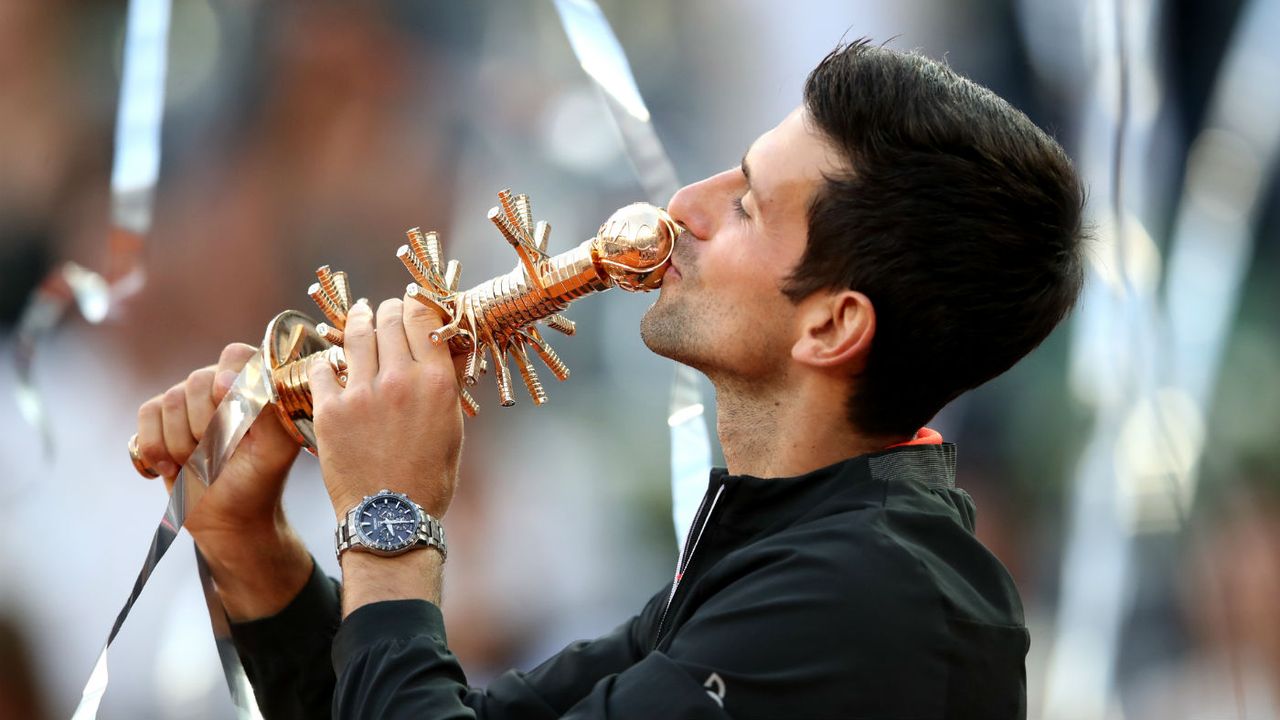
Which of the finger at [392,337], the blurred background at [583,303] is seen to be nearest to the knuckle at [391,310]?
the finger at [392,337]

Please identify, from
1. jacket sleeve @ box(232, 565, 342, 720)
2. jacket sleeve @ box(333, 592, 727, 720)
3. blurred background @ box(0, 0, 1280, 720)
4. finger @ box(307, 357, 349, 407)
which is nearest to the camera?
jacket sleeve @ box(333, 592, 727, 720)

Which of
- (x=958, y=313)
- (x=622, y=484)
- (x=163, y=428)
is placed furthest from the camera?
(x=622, y=484)

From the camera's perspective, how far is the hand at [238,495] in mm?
1665

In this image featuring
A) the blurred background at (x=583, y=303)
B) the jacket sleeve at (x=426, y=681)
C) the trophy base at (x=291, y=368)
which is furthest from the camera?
the blurred background at (x=583, y=303)

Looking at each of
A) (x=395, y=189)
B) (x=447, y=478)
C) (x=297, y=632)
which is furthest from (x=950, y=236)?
(x=395, y=189)

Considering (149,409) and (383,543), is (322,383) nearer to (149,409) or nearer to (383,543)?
(383,543)

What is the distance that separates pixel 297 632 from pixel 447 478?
1.52 feet

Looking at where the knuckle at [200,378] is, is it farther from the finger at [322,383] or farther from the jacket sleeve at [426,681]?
the jacket sleeve at [426,681]

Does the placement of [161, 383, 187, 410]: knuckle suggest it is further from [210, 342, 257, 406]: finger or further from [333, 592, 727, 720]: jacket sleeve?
[333, 592, 727, 720]: jacket sleeve

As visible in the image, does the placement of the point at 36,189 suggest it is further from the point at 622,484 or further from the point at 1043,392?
the point at 1043,392

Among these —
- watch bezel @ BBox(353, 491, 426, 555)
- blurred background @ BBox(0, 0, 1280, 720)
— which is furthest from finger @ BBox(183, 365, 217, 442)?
blurred background @ BBox(0, 0, 1280, 720)

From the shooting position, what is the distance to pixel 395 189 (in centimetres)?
291

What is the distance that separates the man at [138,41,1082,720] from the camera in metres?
1.29

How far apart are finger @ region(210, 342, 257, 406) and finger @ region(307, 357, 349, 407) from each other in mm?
165
